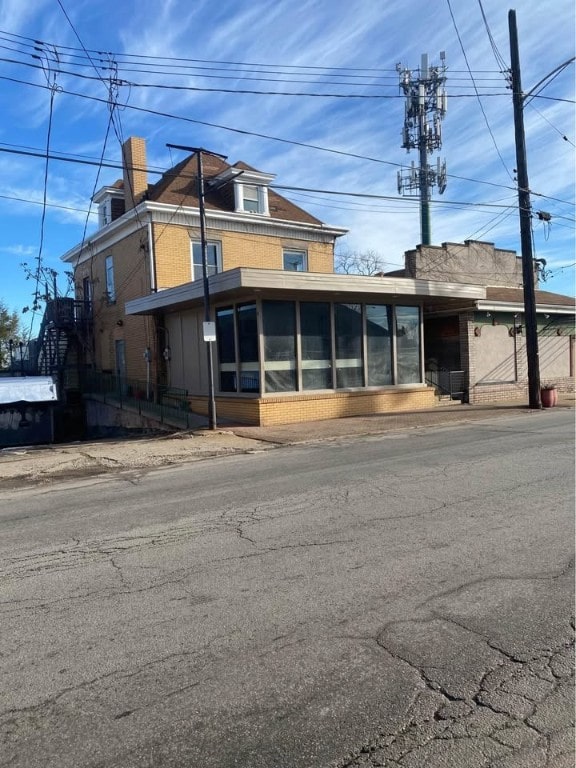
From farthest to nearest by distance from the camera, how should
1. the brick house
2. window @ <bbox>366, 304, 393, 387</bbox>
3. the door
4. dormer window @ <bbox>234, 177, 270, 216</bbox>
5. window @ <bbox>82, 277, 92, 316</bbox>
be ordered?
1. window @ <bbox>82, 277, 92, 316</bbox>
2. the door
3. dormer window @ <bbox>234, 177, 270, 216</bbox>
4. window @ <bbox>366, 304, 393, 387</bbox>
5. the brick house

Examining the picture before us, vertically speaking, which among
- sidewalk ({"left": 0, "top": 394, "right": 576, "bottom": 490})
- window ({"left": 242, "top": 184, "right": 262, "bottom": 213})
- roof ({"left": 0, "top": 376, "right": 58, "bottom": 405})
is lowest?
sidewalk ({"left": 0, "top": 394, "right": 576, "bottom": 490})

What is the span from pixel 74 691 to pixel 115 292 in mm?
22752

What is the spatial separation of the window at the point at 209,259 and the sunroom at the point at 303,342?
9.80ft

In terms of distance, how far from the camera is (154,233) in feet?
68.4

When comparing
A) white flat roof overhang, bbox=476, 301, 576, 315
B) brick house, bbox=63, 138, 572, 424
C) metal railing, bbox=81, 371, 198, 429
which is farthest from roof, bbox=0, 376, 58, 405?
white flat roof overhang, bbox=476, 301, 576, 315

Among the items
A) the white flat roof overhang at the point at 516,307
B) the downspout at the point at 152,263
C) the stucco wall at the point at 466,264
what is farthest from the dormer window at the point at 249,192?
the white flat roof overhang at the point at 516,307

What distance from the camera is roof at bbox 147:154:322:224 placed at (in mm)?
21828

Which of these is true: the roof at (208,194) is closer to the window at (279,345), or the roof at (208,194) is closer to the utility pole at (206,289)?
the utility pole at (206,289)

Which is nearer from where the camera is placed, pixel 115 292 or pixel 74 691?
pixel 74 691

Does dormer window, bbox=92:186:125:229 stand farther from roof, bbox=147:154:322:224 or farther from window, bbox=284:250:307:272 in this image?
window, bbox=284:250:307:272

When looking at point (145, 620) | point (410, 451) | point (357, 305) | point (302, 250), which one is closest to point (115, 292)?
point (302, 250)

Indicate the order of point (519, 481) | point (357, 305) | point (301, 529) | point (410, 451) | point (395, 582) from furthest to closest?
point (357, 305), point (410, 451), point (519, 481), point (301, 529), point (395, 582)

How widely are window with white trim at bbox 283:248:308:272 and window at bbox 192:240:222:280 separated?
10.3 feet

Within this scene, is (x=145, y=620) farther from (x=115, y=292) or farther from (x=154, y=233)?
(x=115, y=292)
